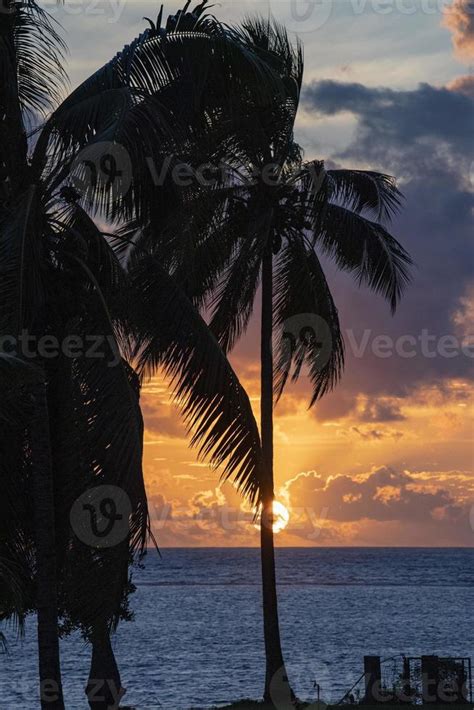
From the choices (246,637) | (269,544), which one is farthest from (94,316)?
(246,637)

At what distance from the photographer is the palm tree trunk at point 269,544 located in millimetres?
25125

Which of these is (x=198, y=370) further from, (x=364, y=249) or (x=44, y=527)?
(x=364, y=249)

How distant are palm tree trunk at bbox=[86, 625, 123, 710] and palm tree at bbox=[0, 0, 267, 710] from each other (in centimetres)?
1074

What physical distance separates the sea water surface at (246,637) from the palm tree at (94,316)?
25.5 metres

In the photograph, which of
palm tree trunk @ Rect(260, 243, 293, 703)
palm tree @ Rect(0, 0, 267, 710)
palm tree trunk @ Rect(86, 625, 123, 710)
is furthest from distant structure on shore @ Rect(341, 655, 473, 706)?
palm tree @ Rect(0, 0, 267, 710)

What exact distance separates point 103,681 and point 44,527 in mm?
13176

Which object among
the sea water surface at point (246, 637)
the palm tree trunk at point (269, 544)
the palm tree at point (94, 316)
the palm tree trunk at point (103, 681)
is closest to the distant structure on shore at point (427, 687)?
the palm tree trunk at point (269, 544)

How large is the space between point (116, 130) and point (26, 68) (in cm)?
439

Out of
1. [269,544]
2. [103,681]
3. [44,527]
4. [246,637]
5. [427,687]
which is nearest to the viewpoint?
[44,527]

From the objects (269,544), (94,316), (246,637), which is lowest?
(246,637)

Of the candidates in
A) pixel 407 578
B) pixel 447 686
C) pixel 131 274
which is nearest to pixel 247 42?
pixel 131 274

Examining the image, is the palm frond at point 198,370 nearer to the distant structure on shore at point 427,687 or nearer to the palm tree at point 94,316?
the palm tree at point 94,316

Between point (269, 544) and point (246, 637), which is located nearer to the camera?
point (269, 544)

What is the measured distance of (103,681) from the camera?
2772 cm
